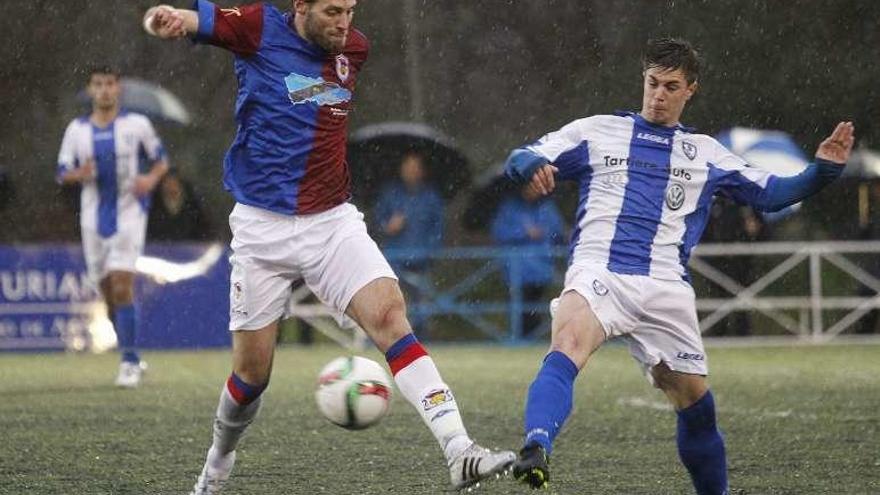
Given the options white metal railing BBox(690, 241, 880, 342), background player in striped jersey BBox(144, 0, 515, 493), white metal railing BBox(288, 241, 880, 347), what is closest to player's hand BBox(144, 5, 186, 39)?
background player in striped jersey BBox(144, 0, 515, 493)

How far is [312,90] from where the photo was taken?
575 cm

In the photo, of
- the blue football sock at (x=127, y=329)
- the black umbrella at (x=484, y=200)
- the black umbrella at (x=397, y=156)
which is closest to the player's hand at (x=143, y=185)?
the blue football sock at (x=127, y=329)

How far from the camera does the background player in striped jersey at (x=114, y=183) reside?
10.9 metres

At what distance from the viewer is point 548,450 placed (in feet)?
16.1

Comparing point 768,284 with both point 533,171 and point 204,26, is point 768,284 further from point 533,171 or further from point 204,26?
point 204,26

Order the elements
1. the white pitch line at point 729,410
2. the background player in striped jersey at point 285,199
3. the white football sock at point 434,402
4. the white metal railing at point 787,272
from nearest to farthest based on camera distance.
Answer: the white football sock at point 434,402 → the background player in striped jersey at point 285,199 → the white pitch line at point 729,410 → the white metal railing at point 787,272

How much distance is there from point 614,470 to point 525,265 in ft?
28.5

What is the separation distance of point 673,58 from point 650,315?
2.95 ft

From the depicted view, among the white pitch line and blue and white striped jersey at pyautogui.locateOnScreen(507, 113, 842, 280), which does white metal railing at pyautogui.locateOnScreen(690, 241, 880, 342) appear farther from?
blue and white striped jersey at pyautogui.locateOnScreen(507, 113, 842, 280)

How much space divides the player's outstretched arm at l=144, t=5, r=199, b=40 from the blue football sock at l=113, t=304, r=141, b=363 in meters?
5.57

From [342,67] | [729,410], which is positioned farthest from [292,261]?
[729,410]

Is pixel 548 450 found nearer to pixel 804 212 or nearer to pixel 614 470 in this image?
pixel 614 470

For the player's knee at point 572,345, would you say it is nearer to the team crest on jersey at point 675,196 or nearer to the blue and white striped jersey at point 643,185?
the blue and white striped jersey at point 643,185

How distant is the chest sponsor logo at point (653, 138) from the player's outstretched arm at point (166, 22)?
1554mm
